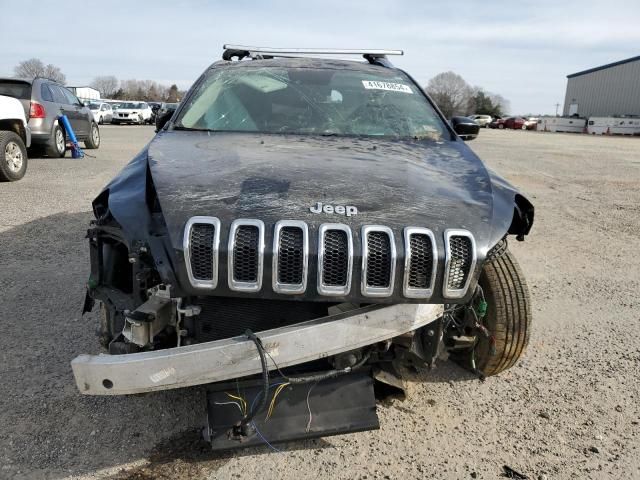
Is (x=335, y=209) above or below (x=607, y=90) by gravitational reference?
below

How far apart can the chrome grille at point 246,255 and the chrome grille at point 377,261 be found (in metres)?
0.38

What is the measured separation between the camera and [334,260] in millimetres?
1955

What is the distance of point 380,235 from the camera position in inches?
78.4

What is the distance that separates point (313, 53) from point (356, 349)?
9.87 ft

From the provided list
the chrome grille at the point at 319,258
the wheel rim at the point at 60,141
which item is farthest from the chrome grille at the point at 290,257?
the wheel rim at the point at 60,141

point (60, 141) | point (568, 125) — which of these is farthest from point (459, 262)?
point (568, 125)

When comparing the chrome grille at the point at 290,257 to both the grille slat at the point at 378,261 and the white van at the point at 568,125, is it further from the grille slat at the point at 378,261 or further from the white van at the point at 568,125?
the white van at the point at 568,125

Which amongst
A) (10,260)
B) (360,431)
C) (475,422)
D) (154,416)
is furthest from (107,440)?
(10,260)

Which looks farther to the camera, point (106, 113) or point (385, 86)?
point (106, 113)

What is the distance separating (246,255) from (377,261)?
48 centimetres

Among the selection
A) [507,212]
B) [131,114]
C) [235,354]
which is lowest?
[235,354]

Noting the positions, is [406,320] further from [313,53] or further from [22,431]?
[313,53]

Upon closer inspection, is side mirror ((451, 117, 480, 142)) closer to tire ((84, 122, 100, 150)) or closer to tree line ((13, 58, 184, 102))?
tire ((84, 122, 100, 150))

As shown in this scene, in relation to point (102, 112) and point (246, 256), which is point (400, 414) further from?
point (102, 112)
